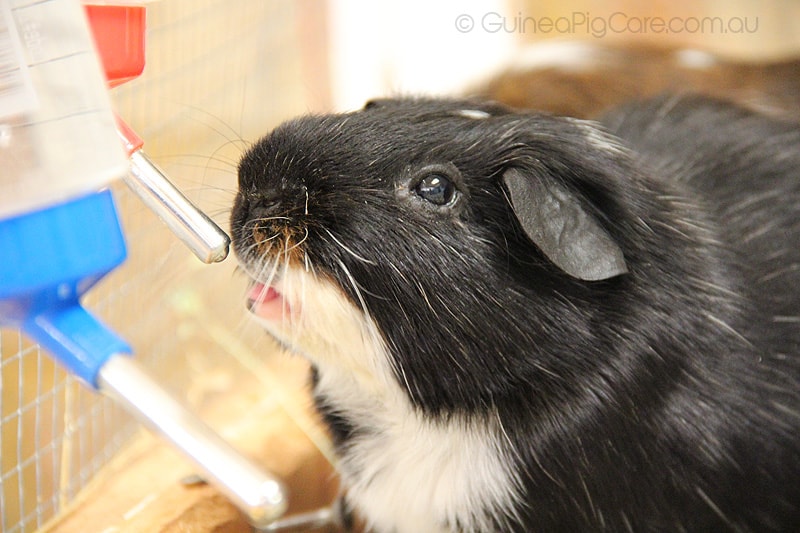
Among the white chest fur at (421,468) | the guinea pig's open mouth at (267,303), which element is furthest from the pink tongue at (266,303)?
the white chest fur at (421,468)

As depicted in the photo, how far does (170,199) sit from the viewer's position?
890 mm

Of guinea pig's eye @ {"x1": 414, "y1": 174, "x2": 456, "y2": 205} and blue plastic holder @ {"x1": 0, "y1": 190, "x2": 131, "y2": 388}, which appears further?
guinea pig's eye @ {"x1": 414, "y1": 174, "x2": 456, "y2": 205}

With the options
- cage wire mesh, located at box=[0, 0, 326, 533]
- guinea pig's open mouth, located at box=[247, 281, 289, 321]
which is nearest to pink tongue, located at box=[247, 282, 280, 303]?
guinea pig's open mouth, located at box=[247, 281, 289, 321]

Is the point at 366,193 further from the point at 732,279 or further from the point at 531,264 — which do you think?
the point at 732,279

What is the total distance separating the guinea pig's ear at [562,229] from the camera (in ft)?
3.48

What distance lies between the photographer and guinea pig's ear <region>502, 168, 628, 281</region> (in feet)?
3.48

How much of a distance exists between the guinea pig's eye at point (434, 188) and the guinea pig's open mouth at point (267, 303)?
0.74ft

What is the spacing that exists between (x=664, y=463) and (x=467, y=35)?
229 centimetres

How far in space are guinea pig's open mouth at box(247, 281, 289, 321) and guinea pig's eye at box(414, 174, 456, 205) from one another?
0.22 m

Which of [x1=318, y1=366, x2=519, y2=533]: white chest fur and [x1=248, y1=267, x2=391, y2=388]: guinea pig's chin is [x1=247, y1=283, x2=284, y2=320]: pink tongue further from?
[x1=318, y1=366, x2=519, y2=533]: white chest fur

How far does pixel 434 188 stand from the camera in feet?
3.64

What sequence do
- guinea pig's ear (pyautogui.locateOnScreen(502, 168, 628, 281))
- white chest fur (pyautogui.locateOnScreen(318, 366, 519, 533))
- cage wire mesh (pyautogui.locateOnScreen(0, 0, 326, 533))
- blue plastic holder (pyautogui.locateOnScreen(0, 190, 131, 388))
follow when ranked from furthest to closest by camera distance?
cage wire mesh (pyautogui.locateOnScreen(0, 0, 326, 533)) < white chest fur (pyautogui.locateOnScreen(318, 366, 519, 533)) < guinea pig's ear (pyautogui.locateOnScreen(502, 168, 628, 281)) < blue plastic holder (pyautogui.locateOnScreen(0, 190, 131, 388))

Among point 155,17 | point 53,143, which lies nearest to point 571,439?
point 53,143

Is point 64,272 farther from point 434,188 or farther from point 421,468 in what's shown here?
point 421,468
